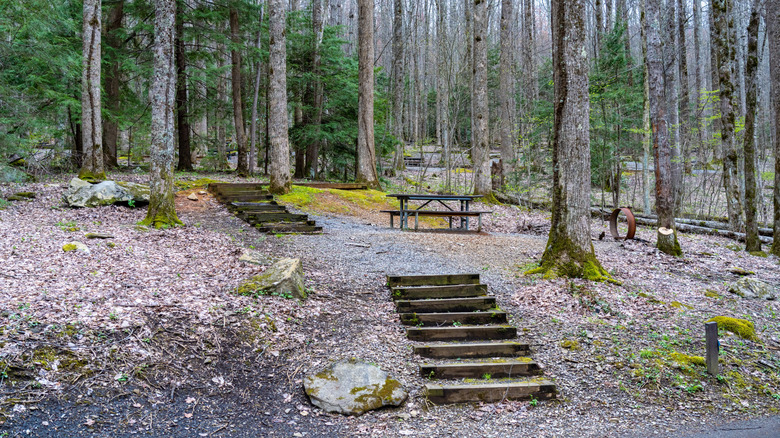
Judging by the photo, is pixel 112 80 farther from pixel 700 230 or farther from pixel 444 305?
pixel 700 230

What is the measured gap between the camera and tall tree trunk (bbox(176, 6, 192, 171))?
17000 millimetres

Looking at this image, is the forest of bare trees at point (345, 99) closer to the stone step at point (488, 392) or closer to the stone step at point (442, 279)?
the stone step at point (442, 279)

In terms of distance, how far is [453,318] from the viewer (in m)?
5.83

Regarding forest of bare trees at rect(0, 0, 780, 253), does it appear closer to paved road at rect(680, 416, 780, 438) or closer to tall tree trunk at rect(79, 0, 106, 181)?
tall tree trunk at rect(79, 0, 106, 181)

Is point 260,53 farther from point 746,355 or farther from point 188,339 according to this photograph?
point 746,355

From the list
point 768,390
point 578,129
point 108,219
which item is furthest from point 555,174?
point 108,219

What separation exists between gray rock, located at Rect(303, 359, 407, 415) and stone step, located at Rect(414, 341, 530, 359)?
2.30ft

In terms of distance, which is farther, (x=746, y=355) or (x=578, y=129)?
(x=578, y=129)

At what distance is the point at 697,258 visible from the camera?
31.5ft

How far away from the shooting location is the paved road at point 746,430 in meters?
3.88

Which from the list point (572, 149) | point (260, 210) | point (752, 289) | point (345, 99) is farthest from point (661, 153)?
point (345, 99)

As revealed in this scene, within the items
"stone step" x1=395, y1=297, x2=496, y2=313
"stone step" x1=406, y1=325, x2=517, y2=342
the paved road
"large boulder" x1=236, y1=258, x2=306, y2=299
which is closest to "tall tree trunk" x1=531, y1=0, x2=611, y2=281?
"stone step" x1=395, y1=297, x2=496, y2=313

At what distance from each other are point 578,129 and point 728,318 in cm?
326

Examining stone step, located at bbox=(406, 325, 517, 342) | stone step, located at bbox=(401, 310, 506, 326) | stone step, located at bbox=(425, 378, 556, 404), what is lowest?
stone step, located at bbox=(425, 378, 556, 404)
